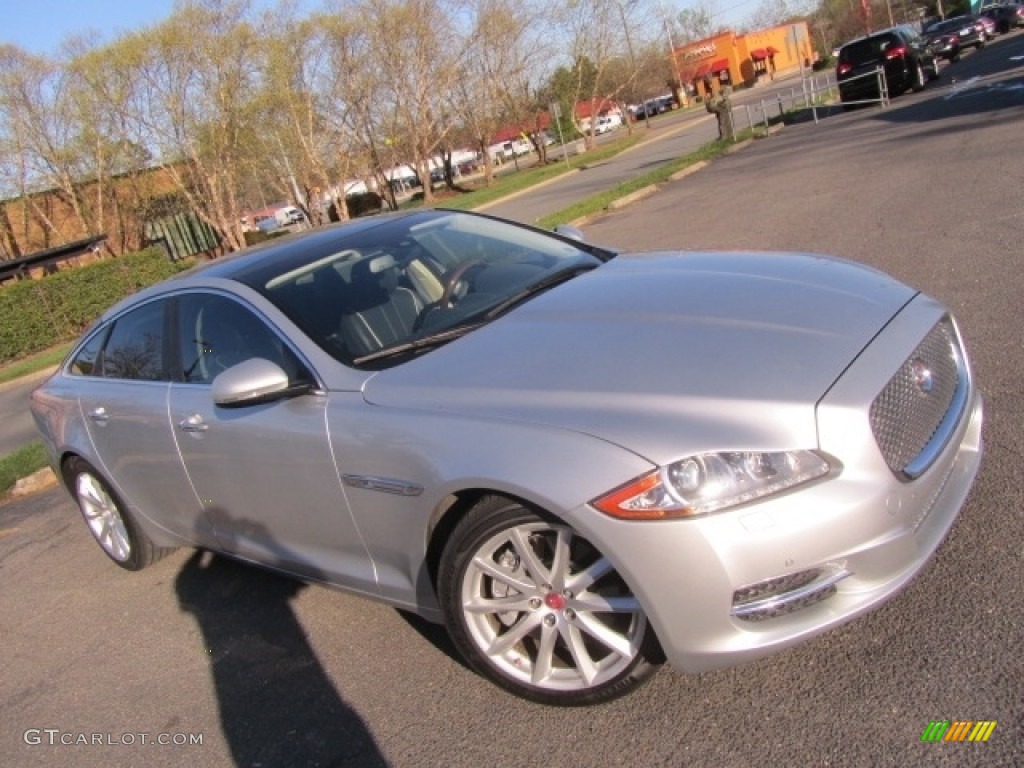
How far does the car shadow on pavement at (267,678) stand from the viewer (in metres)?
3.04

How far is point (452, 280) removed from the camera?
3902 mm

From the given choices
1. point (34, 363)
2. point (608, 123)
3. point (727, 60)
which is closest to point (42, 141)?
point (34, 363)

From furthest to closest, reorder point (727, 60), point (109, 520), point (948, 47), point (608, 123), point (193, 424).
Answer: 1. point (727, 60)
2. point (608, 123)
3. point (948, 47)
4. point (109, 520)
5. point (193, 424)

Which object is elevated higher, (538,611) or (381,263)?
(381,263)

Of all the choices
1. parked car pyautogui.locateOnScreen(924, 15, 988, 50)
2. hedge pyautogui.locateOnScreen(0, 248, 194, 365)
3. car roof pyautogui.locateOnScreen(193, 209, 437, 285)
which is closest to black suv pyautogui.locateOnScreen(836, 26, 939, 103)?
parked car pyautogui.locateOnScreen(924, 15, 988, 50)

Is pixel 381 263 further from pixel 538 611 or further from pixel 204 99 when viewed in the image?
pixel 204 99

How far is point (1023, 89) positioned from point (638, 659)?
20508 mm

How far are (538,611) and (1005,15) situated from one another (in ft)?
182

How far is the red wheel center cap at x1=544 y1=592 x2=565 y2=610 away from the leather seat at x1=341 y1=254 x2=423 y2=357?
1187 mm

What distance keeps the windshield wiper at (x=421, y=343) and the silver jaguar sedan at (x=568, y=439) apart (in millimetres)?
17

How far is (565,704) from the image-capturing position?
2848mm

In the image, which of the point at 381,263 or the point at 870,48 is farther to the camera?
the point at 870,48

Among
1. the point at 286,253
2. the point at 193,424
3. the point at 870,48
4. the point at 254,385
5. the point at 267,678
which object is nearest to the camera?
the point at 254,385

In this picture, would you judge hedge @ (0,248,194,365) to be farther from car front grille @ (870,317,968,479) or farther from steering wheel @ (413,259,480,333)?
car front grille @ (870,317,968,479)
